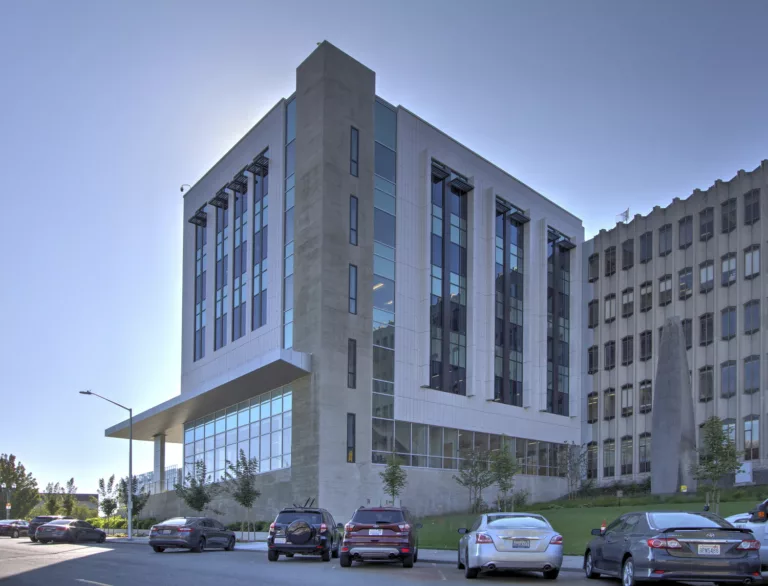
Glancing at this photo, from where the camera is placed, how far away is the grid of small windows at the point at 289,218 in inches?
1937

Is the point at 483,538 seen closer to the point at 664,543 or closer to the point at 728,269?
the point at 664,543

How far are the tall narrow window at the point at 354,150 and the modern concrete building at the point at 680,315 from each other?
24.6 m

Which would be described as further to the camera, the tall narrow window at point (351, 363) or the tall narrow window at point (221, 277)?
the tall narrow window at point (221, 277)

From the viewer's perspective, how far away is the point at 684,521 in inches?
615

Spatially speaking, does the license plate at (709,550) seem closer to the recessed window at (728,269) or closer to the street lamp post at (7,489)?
the recessed window at (728,269)

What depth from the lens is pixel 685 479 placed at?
4444cm

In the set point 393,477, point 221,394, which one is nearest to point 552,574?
point 393,477

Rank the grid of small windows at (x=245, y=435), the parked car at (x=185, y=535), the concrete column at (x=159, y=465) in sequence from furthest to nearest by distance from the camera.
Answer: the concrete column at (x=159, y=465) → the grid of small windows at (x=245, y=435) → the parked car at (x=185, y=535)

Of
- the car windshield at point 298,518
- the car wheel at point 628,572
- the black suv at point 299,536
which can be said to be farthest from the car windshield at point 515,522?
the car windshield at point 298,518

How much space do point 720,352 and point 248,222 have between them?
34010 mm

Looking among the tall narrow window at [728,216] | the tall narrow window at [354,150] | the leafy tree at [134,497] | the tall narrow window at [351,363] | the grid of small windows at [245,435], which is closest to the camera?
the tall narrow window at [351,363]

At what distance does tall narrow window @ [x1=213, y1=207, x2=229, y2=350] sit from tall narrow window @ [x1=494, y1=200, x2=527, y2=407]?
19.2 metres

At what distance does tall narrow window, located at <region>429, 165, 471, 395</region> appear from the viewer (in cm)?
5328

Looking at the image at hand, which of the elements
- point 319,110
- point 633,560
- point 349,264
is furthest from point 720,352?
point 633,560
